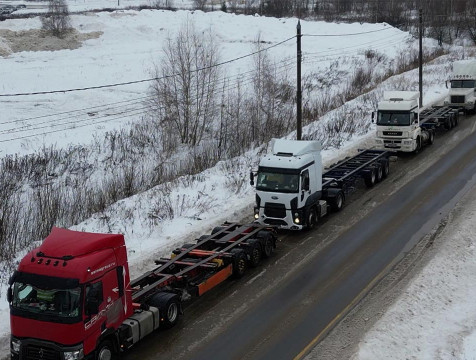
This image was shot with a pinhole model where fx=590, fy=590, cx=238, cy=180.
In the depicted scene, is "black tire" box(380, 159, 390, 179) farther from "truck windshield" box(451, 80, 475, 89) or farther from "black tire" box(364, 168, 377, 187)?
"truck windshield" box(451, 80, 475, 89)

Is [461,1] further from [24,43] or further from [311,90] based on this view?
[24,43]

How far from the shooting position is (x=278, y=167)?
19.4 m

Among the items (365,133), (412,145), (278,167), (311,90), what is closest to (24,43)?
(311,90)

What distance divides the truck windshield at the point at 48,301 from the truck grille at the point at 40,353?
0.63 meters

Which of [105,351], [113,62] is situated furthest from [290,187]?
[113,62]

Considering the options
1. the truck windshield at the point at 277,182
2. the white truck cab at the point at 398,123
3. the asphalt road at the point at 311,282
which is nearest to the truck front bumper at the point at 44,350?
the asphalt road at the point at 311,282

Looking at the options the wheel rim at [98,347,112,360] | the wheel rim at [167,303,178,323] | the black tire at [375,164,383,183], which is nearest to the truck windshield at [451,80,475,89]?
the black tire at [375,164,383,183]

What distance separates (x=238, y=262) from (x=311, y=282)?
2.13 meters

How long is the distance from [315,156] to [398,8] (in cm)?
9660

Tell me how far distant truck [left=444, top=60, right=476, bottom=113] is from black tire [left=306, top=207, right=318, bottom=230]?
22851 mm

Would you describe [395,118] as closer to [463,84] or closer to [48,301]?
[463,84]

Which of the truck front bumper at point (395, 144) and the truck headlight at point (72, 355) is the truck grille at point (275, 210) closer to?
the truck headlight at point (72, 355)

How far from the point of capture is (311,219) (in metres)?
20.4

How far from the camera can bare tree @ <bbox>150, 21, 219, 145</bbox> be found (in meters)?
39.4
